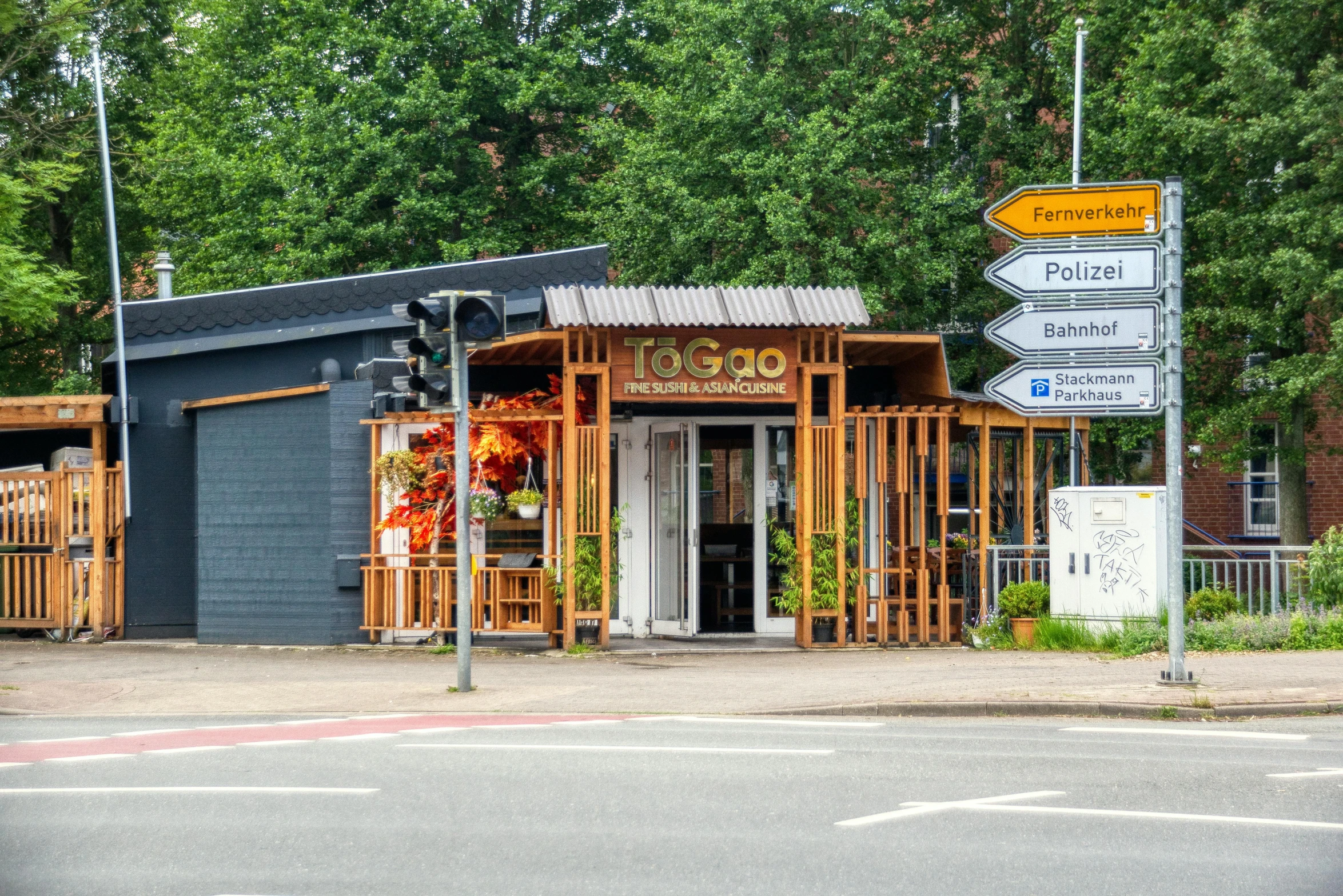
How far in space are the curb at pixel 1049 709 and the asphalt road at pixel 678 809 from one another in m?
0.42

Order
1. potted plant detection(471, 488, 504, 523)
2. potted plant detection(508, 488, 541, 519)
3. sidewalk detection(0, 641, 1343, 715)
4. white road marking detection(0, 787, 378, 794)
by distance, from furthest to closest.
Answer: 1. potted plant detection(508, 488, 541, 519)
2. potted plant detection(471, 488, 504, 523)
3. sidewalk detection(0, 641, 1343, 715)
4. white road marking detection(0, 787, 378, 794)

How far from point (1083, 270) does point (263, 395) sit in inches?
357

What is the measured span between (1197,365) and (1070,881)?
2263cm

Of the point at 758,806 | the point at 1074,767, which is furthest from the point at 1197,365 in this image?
the point at 758,806

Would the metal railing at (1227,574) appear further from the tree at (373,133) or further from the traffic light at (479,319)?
the tree at (373,133)

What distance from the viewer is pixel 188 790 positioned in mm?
8062

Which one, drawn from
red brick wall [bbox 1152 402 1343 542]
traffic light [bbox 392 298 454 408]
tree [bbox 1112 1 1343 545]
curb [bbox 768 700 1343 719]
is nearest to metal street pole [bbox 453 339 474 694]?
traffic light [bbox 392 298 454 408]

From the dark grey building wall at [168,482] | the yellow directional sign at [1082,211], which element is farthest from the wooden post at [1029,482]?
the dark grey building wall at [168,482]

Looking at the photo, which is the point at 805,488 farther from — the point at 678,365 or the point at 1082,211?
the point at 1082,211

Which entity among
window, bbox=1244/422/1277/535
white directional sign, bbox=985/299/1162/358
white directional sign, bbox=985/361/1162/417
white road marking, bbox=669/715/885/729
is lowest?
white road marking, bbox=669/715/885/729

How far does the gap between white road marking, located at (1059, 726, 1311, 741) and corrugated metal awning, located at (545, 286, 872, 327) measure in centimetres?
575

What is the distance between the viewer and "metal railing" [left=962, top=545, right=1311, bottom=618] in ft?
52.8

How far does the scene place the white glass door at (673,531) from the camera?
16891 millimetres

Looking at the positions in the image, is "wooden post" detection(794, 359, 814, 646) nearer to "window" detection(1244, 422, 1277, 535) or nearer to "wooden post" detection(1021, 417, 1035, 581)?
"wooden post" detection(1021, 417, 1035, 581)
